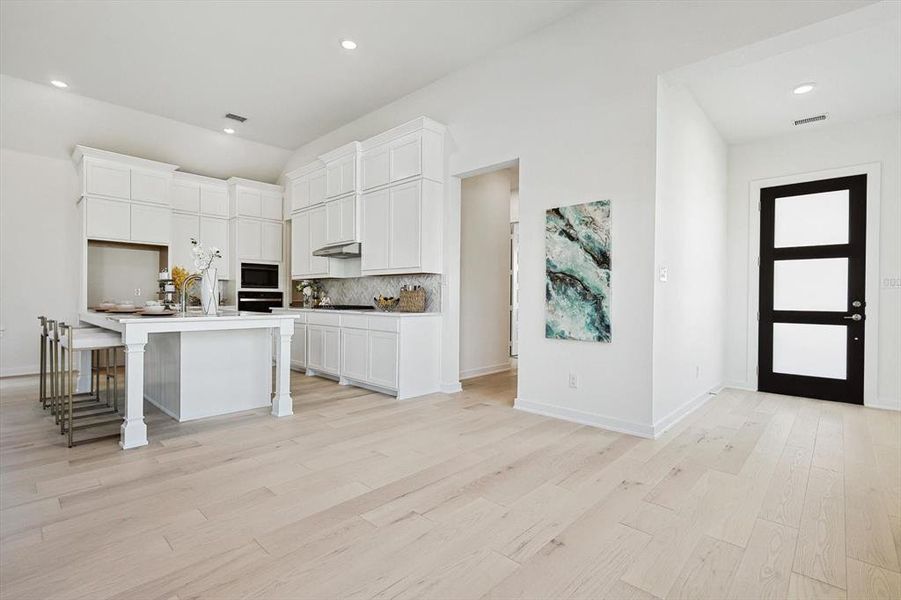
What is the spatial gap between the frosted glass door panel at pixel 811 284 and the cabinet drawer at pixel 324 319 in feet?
16.8

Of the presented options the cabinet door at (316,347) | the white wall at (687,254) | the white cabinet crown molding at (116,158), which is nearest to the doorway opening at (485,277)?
the cabinet door at (316,347)

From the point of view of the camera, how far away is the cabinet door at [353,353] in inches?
192

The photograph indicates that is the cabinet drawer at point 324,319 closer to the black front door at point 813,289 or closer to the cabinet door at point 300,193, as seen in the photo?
the cabinet door at point 300,193

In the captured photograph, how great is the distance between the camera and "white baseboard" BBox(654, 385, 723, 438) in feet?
10.9

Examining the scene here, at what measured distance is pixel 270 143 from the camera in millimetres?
7055

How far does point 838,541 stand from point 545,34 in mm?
4104

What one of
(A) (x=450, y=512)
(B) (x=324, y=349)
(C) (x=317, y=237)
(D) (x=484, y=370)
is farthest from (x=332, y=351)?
(A) (x=450, y=512)

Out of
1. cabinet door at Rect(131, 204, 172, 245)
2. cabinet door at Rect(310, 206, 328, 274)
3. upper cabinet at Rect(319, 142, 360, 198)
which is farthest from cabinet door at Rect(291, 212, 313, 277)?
cabinet door at Rect(131, 204, 172, 245)

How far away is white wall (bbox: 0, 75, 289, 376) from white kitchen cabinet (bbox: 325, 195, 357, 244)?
A: 258cm

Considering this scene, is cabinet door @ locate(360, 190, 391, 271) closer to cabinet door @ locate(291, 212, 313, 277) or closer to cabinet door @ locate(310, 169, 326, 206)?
cabinet door @ locate(310, 169, 326, 206)

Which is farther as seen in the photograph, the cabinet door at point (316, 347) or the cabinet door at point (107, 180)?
the cabinet door at point (107, 180)

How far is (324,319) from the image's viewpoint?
5445 millimetres

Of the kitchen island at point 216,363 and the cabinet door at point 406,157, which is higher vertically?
the cabinet door at point 406,157

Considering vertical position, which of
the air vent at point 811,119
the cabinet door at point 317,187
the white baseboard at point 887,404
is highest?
the air vent at point 811,119
